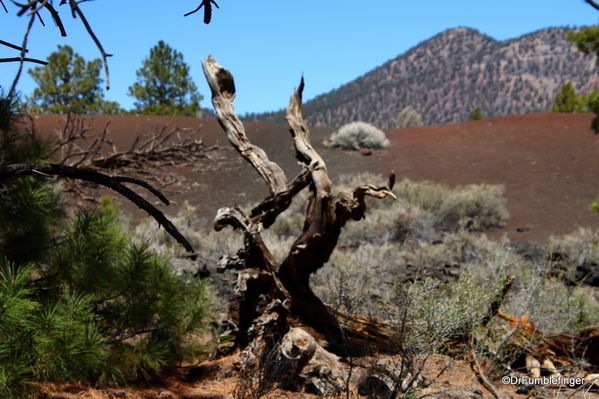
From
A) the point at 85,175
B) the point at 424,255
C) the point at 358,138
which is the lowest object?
the point at 424,255

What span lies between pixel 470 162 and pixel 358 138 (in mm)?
5346

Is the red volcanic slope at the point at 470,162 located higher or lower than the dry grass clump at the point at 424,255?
higher

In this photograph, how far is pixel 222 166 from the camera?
19.3 metres

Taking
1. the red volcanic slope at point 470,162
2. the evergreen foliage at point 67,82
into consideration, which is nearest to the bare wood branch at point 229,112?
the red volcanic slope at point 470,162

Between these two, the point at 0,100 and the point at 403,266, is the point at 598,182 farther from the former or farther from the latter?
the point at 0,100

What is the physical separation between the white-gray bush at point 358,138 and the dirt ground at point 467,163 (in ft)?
2.12

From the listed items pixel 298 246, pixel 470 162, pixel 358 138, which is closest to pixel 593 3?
pixel 298 246

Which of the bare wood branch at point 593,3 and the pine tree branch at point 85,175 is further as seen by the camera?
the pine tree branch at point 85,175

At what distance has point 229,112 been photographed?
5.29 m

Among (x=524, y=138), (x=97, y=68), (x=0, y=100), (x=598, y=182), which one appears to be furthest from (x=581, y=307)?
(x=97, y=68)

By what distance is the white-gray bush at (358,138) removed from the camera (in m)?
23.2

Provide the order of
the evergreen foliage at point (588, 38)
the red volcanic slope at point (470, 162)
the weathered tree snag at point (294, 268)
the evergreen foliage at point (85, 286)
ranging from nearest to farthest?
the evergreen foliage at point (85, 286) → the weathered tree snag at point (294, 268) → the evergreen foliage at point (588, 38) → the red volcanic slope at point (470, 162)

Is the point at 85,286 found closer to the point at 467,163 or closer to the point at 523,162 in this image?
the point at 467,163

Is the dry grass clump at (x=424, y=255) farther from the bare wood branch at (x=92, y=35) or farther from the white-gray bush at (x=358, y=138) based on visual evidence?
the white-gray bush at (x=358, y=138)
